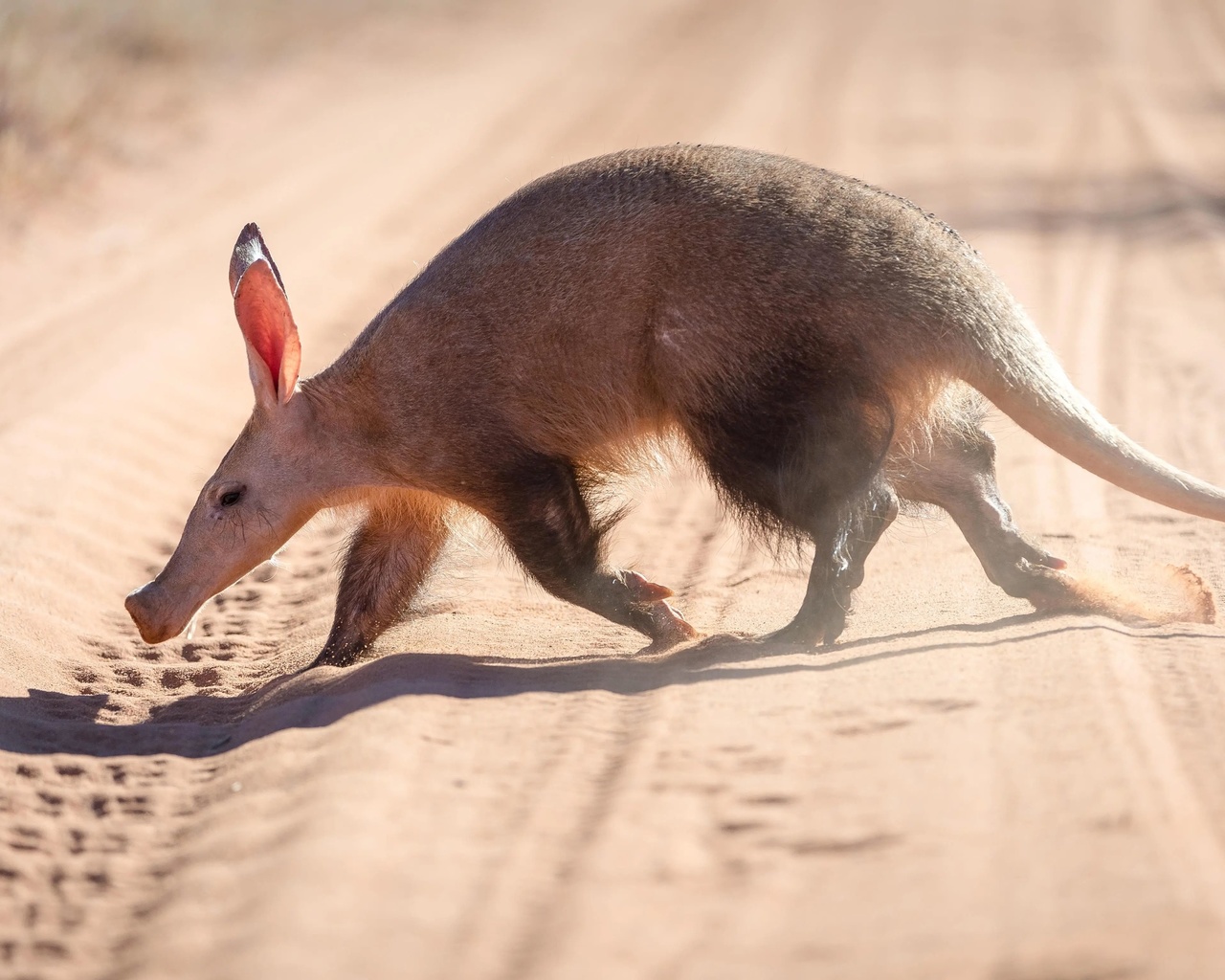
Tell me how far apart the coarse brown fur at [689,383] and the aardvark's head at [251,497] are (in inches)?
0.6

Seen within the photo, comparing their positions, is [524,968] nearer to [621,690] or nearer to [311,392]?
[621,690]

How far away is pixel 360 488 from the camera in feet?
16.7

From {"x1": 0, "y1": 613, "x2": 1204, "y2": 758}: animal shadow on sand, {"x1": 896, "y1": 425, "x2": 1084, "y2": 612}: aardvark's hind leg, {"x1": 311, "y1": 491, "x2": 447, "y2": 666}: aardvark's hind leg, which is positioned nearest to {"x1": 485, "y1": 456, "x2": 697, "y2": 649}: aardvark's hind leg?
{"x1": 0, "y1": 613, "x2": 1204, "y2": 758}: animal shadow on sand

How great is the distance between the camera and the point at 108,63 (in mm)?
15297

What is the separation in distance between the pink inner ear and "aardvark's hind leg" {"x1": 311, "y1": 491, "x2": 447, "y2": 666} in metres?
0.65

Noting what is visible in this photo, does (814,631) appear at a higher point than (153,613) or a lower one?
lower

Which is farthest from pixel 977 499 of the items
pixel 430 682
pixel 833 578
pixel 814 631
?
pixel 430 682

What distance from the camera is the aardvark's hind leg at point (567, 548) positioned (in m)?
4.69

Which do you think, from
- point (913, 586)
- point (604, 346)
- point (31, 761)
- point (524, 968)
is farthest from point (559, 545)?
point (524, 968)

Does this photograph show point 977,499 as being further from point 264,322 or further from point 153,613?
point 153,613

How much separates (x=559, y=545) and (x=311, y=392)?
1.13m

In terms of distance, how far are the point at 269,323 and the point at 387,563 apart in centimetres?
107

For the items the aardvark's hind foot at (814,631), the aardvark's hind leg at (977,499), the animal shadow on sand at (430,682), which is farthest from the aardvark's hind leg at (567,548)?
the aardvark's hind leg at (977,499)

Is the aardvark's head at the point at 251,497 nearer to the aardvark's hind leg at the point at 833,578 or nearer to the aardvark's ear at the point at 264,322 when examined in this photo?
the aardvark's ear at the point at 264,322
